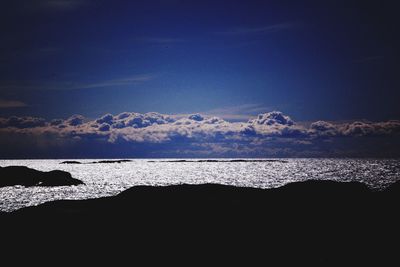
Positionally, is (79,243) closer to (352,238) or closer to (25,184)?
(352,238)

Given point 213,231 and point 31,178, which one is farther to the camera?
point 31,178

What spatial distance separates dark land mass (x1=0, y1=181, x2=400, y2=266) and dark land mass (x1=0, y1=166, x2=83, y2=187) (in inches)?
2480

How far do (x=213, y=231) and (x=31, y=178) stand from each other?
258 ft

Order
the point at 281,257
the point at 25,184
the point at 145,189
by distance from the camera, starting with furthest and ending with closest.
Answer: the point at 25,184 < the point at 145,189 < the point at 281,257

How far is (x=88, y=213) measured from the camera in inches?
1096

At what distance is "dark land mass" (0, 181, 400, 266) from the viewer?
22.0 m

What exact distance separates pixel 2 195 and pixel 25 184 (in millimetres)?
18435

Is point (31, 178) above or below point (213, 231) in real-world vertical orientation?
above

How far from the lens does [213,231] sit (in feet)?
79.0

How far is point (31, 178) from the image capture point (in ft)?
302

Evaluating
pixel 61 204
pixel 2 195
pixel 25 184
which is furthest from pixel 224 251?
pixel 25 184

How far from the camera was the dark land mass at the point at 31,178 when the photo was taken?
90125 millimetres

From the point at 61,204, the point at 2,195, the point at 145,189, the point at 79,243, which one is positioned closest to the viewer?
the point at 79,243

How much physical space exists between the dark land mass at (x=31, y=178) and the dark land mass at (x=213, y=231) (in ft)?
207
